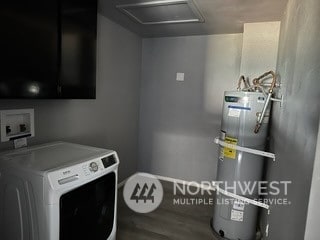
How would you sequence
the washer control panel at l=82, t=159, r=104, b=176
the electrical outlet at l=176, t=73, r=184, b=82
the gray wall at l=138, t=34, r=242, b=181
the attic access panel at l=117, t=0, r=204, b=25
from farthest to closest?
the electrical outlet at l=176, t=73, r=184, b=82, the gray wall at l=138, t=34, r=242, b=181, the attic access panel at l=117, t=0, r=204, b=25, the washer control panel at l=82, t=159, r=104, b=176

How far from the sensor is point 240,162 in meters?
1.84

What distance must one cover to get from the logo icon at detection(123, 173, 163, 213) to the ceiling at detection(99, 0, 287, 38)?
81.0 inches

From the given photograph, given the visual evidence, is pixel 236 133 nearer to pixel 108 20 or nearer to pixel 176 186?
pixel 176 186

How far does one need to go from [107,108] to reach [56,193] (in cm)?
146

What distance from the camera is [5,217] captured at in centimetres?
124

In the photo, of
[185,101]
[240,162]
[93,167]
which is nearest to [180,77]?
[185,101]

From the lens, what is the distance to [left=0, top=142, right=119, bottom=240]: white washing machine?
1062mm

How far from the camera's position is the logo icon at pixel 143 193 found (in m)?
2.42

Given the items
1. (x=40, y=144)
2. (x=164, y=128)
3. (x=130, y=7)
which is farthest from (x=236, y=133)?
(x=40, y=144)

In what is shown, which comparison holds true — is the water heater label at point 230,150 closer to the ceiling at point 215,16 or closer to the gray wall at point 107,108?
the ceiling at point 215,16

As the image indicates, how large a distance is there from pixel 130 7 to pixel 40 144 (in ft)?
4.74

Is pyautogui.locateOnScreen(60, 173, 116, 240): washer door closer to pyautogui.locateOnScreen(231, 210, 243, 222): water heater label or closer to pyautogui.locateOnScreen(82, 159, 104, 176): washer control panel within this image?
pyautogui.locateOnScreen(82, 159, 104, 176): washer control panel

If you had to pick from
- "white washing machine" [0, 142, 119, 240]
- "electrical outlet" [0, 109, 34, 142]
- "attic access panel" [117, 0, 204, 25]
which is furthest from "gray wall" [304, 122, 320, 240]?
"electrical outlet" [0, 109, 34, 142]

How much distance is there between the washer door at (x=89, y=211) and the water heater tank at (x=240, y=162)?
1048 mm
